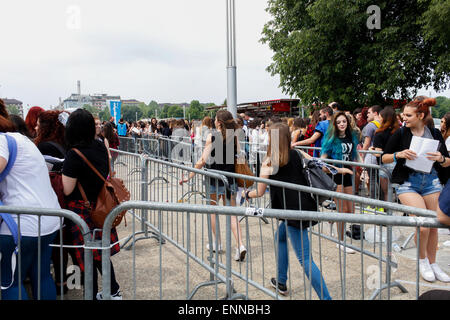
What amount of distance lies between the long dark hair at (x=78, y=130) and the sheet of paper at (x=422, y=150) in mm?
3080

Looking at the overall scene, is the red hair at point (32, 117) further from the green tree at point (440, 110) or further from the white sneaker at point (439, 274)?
the green tree at point (440, 110)

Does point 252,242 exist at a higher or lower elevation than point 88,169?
lower

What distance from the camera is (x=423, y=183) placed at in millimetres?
3926

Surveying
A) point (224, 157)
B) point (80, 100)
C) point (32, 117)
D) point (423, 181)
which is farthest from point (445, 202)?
point (80, 100)

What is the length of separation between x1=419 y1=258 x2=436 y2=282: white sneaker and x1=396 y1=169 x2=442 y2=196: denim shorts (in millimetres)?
736

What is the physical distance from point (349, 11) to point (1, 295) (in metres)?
18.4

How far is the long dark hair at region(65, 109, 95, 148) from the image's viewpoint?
122 inches

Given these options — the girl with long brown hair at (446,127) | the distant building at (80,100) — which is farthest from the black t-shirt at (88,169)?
the distant building at (80,100)

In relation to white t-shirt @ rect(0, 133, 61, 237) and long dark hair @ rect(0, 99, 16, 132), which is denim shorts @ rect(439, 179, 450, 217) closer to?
white t-shirt @ rect(0, 133, 61, 237)

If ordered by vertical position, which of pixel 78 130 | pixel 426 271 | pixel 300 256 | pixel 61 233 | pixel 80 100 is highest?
pixel 80 100

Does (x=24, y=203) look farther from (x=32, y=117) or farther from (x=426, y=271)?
(x=426, y=271)

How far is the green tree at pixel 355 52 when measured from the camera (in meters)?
17.3

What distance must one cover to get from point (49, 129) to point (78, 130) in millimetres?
713

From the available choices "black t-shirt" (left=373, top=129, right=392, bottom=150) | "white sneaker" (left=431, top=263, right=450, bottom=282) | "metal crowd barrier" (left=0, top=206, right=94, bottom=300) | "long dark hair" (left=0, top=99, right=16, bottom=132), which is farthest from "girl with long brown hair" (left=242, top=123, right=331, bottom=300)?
"long dark hair" (left=0, top=99, right=16, bottom=132)
